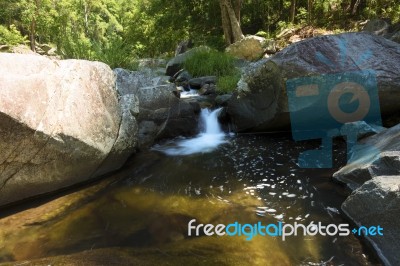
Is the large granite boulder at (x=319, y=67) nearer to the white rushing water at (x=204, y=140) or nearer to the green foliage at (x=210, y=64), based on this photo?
the white rushing water at (x=204, y=140)

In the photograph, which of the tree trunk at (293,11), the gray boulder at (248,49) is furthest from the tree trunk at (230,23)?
the tree trunk at (293,11)

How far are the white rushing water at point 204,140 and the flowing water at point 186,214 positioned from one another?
0.43 metres

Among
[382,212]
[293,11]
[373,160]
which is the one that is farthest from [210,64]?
[293,11]

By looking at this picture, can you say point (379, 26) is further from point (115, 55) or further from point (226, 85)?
point (115, 55)

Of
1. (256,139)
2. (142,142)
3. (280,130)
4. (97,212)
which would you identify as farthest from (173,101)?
(97,212)

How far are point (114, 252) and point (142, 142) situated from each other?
3010mm

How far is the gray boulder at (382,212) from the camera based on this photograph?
8.33 feet

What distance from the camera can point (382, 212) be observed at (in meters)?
2.68

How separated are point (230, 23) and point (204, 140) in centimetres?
1127

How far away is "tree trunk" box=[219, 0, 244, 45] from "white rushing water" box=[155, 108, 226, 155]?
9.44 meters

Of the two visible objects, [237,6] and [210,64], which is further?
[237,6]

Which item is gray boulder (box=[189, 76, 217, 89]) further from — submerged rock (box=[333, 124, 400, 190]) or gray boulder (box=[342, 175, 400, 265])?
gray boulder (box=[342, 175, 400, 265])

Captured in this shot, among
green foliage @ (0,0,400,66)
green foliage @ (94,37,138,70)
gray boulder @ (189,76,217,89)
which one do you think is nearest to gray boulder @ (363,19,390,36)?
green foliage @ (0,0,400,66)

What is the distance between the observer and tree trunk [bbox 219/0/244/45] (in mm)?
14956
